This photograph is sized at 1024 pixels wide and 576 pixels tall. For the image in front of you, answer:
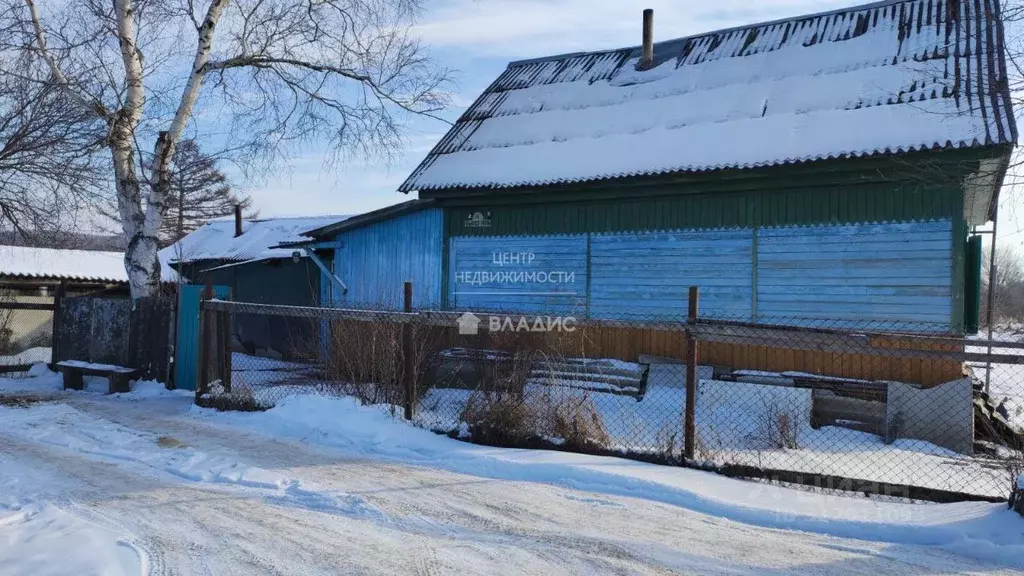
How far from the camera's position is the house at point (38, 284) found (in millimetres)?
20797

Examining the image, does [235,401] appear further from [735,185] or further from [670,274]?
[735,185]

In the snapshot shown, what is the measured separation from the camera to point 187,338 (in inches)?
448

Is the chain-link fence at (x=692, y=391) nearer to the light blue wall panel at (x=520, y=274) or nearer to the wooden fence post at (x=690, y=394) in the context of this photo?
the wooden fence post at (x=690, y=394)

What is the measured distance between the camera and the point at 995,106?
34.4 ft

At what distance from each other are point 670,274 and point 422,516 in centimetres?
809

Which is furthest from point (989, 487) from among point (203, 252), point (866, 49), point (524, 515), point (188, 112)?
point (203, 252)

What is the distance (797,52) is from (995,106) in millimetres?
4674

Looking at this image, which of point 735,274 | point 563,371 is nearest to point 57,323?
point 563,371

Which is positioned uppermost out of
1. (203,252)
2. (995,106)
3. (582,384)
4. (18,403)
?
(995,106)

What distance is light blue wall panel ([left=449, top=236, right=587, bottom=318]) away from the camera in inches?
523

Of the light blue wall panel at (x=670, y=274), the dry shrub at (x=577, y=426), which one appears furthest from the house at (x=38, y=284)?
the dry shrub at (x=577, y=426)

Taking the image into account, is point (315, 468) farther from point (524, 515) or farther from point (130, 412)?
point (130, 412)

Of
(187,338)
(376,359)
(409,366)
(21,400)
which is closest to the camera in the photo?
(409,366)

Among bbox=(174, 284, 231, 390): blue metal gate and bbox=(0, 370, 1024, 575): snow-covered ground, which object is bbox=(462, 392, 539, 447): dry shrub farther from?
bbox=(174, 284, 231, 390): blue metal gate
